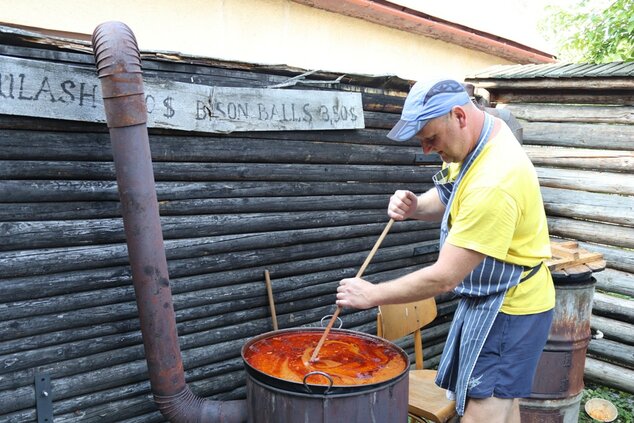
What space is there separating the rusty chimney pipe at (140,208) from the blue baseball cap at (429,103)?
1.45 m

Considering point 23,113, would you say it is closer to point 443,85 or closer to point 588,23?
point 443,85

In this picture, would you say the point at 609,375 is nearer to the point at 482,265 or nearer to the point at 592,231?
the point at 592,231

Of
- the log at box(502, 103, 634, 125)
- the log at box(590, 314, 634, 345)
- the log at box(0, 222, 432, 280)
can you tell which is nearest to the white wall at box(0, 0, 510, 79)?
the log at box(0, 222, 432, 280)

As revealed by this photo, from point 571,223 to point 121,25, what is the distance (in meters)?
5.52

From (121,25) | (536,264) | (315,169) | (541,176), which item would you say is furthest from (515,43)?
(121,25)

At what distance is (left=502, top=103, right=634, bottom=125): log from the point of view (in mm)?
6336

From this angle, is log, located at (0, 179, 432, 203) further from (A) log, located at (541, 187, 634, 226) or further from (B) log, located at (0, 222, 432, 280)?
(A) log, located at (541, 187, 634, 226)

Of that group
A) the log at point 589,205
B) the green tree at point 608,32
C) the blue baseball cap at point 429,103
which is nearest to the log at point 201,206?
the blue baseball cap at point 429,103

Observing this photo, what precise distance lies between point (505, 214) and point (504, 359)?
0.91 metres

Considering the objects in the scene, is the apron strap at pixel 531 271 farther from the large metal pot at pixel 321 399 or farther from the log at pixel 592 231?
the log at pixel 592 231

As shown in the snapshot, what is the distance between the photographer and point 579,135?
6.68 meters

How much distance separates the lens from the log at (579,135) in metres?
6.37

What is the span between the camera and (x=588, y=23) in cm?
1074

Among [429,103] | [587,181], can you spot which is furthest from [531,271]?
[587,181]
